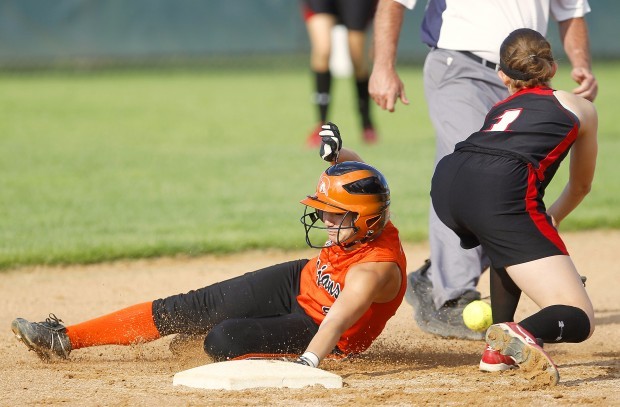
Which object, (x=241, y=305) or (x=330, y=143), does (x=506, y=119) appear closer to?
(x=330, y=143)

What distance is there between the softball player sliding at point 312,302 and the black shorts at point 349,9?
6.75 meters

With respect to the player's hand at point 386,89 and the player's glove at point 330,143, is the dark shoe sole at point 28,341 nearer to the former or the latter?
the player's glove at point 330,143

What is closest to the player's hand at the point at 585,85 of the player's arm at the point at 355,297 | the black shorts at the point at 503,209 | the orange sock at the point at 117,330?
the black shorts at the point at 503,209

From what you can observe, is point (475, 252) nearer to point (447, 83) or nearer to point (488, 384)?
point (447, 83)

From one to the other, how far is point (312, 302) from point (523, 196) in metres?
1.04

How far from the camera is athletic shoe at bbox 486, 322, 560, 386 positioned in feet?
11.8

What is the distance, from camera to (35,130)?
1334 cm

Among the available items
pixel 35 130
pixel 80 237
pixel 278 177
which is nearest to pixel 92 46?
pixel 35 130

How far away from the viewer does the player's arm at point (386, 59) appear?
16.6ft

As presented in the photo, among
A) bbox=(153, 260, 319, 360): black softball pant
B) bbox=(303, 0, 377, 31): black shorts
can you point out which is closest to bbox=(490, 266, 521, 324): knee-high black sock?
bbox=(153, 260, 319, 360): black softball pant

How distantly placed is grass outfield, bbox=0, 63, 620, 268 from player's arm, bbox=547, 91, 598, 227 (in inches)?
115

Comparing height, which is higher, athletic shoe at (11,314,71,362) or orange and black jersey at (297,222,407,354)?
orange and black jersey at (297,222,407,354)

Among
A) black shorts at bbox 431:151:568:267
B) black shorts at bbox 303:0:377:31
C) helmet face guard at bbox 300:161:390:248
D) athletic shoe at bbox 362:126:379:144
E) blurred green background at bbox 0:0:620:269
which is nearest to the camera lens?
black shorts at bbox 431:151:568:267

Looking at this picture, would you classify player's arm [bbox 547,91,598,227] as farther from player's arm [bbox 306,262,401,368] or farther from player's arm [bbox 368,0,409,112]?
player's arm [bbox 368,0,409,112]
